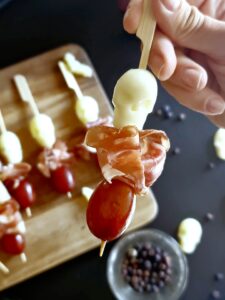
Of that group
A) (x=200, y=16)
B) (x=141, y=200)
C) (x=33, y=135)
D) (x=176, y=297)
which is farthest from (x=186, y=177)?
(x=200, y=16)

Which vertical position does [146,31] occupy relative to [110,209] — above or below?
above

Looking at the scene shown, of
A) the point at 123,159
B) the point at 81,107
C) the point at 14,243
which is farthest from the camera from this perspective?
the point at 81,107

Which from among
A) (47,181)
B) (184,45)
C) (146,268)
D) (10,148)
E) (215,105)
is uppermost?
(184,45)

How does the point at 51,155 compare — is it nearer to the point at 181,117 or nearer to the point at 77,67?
the point at 77,67

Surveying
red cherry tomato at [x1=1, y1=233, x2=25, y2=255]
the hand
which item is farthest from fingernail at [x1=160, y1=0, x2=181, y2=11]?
red cherry tomato at [x1=1, y1=233, x2=25, y2=255]

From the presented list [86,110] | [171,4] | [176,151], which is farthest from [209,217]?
[171,4]

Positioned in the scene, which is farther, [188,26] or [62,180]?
[62,180]

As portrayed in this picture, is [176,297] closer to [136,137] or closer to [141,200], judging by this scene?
[141,200]

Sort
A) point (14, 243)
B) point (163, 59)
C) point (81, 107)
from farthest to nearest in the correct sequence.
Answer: point (81, 107)
point (14, 243)
point (163, 59)
